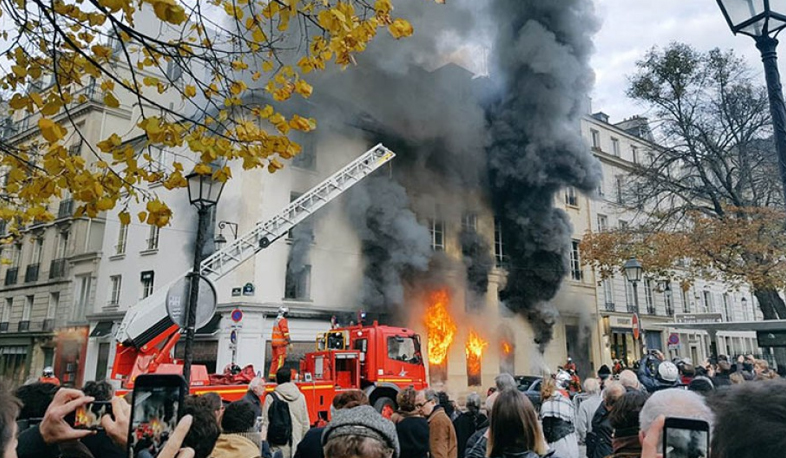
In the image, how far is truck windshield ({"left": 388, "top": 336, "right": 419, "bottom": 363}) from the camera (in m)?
11.8

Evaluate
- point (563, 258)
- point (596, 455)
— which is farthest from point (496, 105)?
point (596, 455)

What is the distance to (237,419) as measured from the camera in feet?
11.0

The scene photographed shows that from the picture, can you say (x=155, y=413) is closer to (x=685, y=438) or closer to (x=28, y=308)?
(x=685, y=438)

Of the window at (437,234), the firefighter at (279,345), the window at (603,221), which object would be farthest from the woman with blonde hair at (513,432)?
the window at (603,221)

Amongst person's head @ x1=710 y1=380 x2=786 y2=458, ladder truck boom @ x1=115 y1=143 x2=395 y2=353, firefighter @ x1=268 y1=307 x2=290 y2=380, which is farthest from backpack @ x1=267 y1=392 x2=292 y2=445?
firefighter @ x1=268 y1=307 x2=290 y2=380

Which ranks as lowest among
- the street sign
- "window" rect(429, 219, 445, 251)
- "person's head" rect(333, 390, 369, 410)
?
"person's head" rect(333, 390, 369, 410)

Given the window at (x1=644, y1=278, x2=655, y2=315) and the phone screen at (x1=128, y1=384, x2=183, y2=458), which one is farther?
the window at (x1=644, y1=278, x2=655, y2=315)

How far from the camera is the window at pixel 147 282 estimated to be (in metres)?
20.8

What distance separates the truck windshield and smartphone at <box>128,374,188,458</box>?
33.0 feet

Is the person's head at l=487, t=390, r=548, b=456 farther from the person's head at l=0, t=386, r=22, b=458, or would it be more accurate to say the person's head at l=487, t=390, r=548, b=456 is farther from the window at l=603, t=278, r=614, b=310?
the window at l=603, t=278, r=614, b=310

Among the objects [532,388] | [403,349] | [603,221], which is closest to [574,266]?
[603,221]

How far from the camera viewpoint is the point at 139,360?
9133mm

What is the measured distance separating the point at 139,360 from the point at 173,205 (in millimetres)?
12754

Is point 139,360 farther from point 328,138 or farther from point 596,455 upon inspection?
point 328,138
